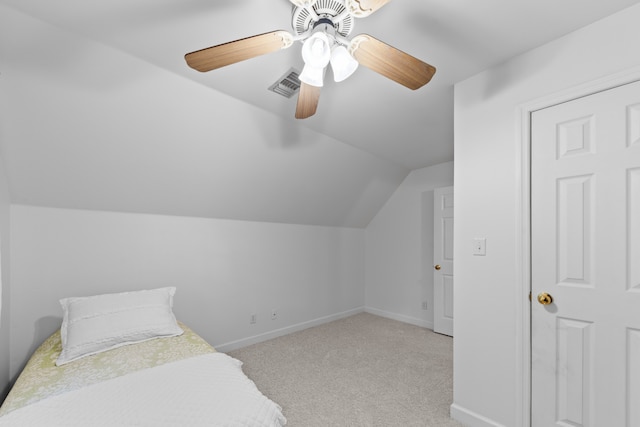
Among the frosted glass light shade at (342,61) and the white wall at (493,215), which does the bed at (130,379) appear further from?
the frosted glass light shade at (342,61)

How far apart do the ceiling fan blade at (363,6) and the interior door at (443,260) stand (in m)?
2.97

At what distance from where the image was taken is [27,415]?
1.20 meters

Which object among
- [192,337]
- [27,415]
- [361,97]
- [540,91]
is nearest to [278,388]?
[192,337]

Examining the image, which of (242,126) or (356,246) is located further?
(356,246)

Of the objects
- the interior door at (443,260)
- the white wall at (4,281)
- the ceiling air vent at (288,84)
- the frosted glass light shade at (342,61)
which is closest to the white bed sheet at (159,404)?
the white wall at (4,281)

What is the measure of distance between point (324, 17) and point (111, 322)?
2284mm

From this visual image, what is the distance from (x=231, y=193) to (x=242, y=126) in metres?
0.77

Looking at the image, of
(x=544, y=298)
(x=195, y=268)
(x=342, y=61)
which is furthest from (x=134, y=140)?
(x=544, y=298)

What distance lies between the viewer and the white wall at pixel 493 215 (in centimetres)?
171

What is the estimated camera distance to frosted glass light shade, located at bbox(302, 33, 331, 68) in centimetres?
130

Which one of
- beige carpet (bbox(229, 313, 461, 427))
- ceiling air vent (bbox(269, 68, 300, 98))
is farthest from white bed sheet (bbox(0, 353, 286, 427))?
ceiling air vent (bbox(269, 68, 300, 98))

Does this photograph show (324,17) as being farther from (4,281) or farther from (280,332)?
(280,332)

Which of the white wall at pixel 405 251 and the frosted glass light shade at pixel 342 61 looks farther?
the white wall at pixel 405 251

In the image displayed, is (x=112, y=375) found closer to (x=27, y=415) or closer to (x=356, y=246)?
(x=27, y=415)
